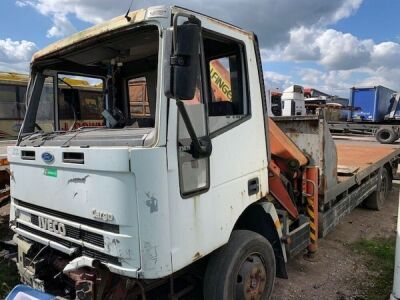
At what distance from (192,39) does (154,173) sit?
2.64 ft

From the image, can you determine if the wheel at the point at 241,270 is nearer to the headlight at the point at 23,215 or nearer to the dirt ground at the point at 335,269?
the dirt ground at the point at 335,269

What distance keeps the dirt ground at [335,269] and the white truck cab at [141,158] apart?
0.78 m

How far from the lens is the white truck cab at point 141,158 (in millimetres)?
2273

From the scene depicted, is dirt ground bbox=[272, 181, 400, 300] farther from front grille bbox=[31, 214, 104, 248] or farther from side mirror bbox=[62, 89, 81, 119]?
side mirror bbox=[62, 89, 81, 119]

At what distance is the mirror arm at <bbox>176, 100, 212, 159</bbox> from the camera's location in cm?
228

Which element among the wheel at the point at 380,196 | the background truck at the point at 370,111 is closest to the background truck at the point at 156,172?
the wheel at the point at 380,196

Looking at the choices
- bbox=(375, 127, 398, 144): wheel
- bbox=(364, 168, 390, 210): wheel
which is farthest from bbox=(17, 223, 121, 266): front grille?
bbox=(375, 127, 398, 144): wheel

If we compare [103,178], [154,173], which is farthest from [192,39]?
[103,178]

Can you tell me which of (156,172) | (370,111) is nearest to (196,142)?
(156,172)

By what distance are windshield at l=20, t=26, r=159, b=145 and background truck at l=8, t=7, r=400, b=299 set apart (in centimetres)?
1

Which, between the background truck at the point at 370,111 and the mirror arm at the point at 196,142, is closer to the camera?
the mirror arm at the point at 196,142

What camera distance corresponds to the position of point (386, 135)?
1908 centimetres

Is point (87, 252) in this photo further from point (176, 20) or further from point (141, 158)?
point (176, 20)

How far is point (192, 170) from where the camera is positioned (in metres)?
2.54
